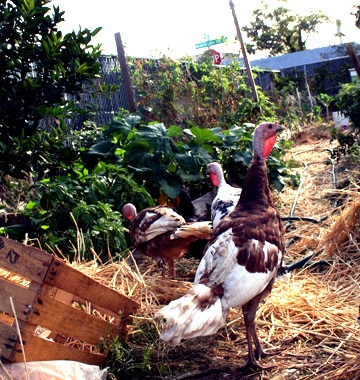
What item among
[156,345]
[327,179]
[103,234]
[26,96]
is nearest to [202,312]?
[156,345]

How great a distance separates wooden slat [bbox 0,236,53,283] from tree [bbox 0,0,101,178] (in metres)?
1.80

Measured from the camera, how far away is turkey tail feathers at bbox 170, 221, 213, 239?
4.60 metres

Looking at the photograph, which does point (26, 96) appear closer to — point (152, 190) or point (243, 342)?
point (152, 190)

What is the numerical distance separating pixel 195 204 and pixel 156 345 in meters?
3.11

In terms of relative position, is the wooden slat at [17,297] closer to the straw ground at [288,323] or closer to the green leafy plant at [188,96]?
the straw ground at [288,323]

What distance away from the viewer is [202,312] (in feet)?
9.61

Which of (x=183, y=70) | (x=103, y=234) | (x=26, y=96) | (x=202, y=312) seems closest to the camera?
(x=202, y=312)

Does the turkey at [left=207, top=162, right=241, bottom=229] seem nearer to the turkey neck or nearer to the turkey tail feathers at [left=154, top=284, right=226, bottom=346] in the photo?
the turkey neck

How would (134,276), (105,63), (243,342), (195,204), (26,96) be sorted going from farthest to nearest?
(105,63) < (195,204) < (26,96) < (134,276) < (243,342)

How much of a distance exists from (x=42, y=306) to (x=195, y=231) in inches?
78.4

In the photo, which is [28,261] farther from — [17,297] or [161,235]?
[161,235]

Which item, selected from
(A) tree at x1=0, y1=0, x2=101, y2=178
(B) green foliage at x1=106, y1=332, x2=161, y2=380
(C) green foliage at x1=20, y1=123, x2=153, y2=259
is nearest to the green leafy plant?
(C) green foliage at x1=20, y1=123, x2=153, y2=259

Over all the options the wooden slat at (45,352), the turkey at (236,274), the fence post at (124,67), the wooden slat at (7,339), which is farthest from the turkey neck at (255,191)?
the fence post at (124,67)

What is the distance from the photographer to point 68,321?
10.2 feet
